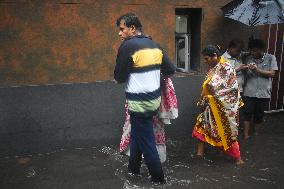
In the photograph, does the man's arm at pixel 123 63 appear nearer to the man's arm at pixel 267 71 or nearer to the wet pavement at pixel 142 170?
the wet pavement at pixel 142 170

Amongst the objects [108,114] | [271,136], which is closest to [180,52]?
[108,114]

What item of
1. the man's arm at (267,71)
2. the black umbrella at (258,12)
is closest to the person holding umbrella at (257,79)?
the man's arm at (267,71)

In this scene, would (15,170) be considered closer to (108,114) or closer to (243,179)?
Result: (108,114)

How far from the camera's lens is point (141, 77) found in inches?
161

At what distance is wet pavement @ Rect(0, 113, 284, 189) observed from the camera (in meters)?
4.43

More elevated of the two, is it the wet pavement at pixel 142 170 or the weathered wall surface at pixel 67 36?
the weathered wall surface at pixel 67 36

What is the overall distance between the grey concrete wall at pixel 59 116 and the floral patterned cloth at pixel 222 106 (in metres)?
1.25

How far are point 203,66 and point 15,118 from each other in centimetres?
328

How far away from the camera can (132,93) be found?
4.14 m

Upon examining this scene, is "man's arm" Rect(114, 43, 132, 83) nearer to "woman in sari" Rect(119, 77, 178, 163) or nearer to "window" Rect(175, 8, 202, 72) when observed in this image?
"woman in sari" Rect(119, 77, 178, 163)

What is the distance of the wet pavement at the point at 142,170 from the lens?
Result: 443cm

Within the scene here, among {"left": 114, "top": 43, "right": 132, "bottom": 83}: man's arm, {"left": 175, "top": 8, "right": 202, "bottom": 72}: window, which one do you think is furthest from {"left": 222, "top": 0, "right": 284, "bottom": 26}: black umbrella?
{"left": 114, "top": 43, "right": 132, "bottom": 83}: man's arm

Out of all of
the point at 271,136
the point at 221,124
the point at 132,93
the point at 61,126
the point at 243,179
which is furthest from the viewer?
the point at 271,136

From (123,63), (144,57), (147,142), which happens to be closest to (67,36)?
(123,63)
